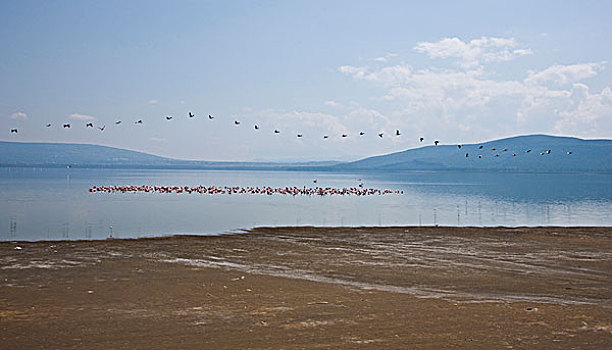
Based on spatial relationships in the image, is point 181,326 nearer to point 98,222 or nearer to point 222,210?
point 98,222

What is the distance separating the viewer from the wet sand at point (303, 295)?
8.02 m

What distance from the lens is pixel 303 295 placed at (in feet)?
35.0

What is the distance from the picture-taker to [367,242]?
19.2 meters

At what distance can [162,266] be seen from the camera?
13.8 m

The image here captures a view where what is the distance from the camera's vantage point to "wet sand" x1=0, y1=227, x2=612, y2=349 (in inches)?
316

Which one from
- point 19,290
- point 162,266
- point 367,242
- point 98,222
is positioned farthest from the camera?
point 98,222

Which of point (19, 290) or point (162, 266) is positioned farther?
point (162, 266)

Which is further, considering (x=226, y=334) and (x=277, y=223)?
(x=277, y=223)

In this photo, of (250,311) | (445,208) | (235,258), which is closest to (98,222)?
(235,258)

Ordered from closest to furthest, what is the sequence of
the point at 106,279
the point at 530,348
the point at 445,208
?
the point at 530,348
the point at 106,279
the point at 445,208

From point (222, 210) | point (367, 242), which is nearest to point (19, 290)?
point (367, 242)

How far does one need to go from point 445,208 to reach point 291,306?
30078 mm

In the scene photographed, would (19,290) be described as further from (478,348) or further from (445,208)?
(445,208)

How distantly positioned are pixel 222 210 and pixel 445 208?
1472 centimetres
